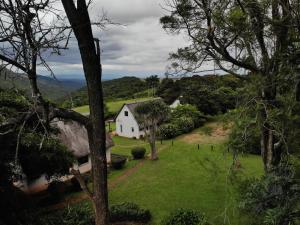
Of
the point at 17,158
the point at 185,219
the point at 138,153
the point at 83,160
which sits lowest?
the point at 185,219

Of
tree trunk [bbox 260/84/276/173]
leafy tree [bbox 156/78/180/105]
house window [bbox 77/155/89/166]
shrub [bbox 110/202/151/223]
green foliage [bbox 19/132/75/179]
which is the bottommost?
shrub [bbox 110/202/151/223]

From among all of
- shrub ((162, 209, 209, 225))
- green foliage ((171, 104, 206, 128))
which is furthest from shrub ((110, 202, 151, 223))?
green foliage ((171, 104, 206, 128))

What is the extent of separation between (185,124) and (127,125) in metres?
7.79

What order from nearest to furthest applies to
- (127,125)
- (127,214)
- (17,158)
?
1. (17,158)
2. (127,214)
3. (127,125)

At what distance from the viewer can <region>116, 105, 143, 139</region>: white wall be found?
1639 inches

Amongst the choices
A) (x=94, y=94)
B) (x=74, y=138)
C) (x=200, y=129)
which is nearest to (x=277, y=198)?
(x=94, y=94)

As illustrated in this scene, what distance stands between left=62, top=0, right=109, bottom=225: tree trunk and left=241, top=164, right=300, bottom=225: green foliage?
10.3 feet

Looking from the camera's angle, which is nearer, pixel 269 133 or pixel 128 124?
pixel 269 133

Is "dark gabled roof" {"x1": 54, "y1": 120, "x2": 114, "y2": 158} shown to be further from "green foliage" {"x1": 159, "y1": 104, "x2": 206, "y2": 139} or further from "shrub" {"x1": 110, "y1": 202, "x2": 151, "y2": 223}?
"green foliage" {"x1": 159, "y1": 104, "x2": 206, "y2": 139}

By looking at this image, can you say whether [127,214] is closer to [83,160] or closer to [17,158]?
[17,158]

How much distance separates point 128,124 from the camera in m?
42.6

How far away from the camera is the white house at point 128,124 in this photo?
41562 millimetres

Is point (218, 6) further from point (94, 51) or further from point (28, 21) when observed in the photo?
point (28, 21)

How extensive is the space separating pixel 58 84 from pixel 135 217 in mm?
11025
